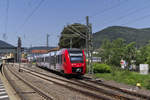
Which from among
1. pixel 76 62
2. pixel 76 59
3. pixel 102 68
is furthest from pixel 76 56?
pixel 102 68

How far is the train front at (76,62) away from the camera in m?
21.5

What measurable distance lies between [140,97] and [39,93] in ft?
18.0

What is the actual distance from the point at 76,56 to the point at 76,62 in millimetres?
694

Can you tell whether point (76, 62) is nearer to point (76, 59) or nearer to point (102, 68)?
point (76, 59)

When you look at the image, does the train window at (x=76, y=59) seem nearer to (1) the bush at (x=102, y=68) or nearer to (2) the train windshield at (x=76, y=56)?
(2) the train windshield at (x=76, y=56)

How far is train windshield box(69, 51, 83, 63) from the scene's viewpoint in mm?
21891

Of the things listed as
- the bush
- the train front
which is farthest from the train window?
the bush

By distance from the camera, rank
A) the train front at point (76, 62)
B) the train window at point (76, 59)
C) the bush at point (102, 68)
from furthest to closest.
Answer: the bush at point (102, 68), the train window at point (76, 59), the train front at point (76, 62)

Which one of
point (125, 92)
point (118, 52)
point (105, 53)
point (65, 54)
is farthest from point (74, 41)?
point (125, 92)

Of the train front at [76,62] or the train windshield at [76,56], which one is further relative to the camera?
the train windshield at [76,56]

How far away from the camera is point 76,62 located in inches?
860

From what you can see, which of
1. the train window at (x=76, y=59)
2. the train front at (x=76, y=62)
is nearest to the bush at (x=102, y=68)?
the train front at (x=76, y=62)

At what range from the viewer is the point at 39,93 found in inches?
497

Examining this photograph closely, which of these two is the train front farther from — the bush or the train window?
the bush
